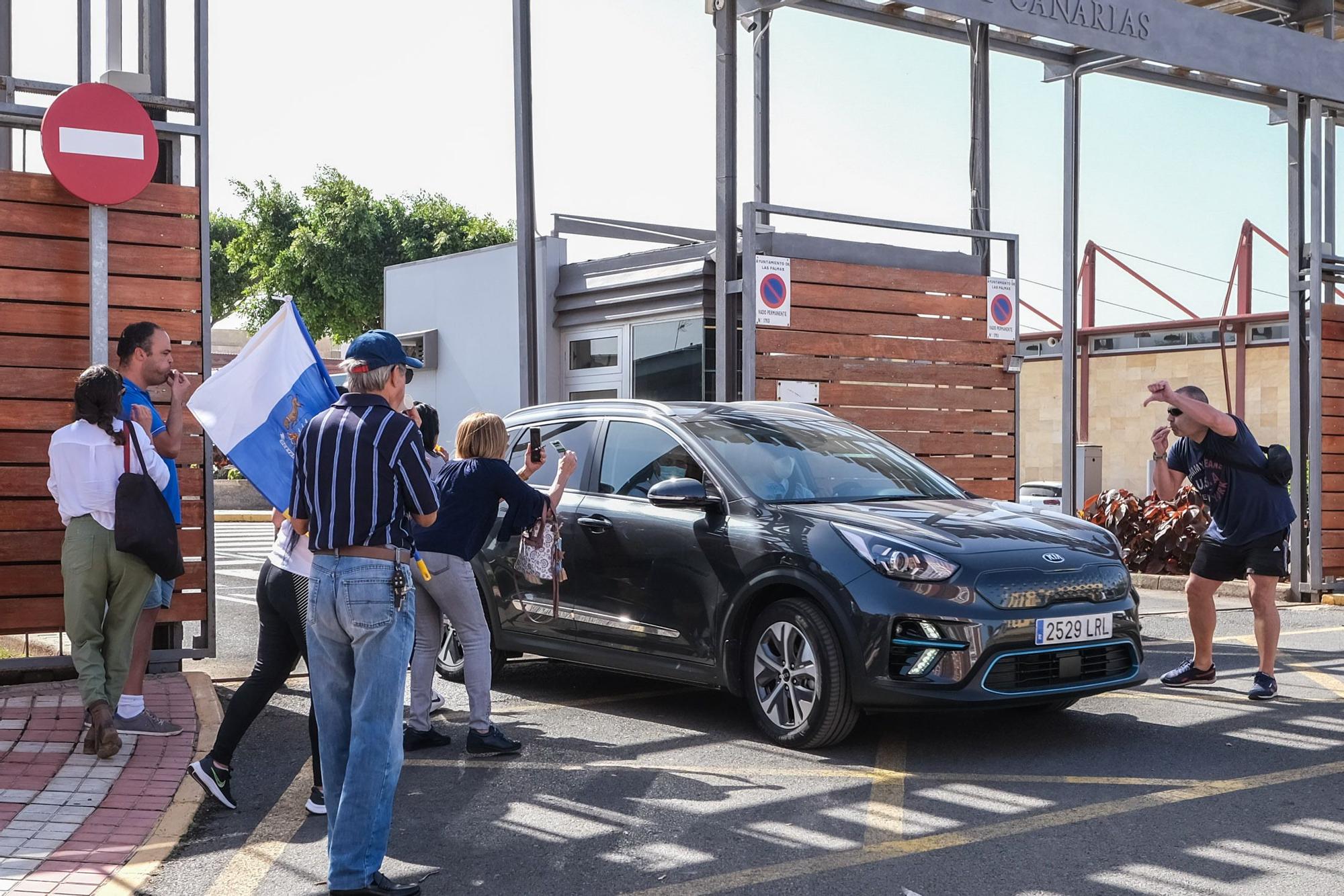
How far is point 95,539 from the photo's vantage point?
639cm

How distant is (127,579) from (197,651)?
2.06 m

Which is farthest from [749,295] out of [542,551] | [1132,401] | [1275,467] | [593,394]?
[1132,401]

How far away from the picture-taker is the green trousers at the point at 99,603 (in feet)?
20.9

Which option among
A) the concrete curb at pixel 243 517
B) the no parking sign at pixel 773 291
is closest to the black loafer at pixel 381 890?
the no parking sign at pixel 773 291

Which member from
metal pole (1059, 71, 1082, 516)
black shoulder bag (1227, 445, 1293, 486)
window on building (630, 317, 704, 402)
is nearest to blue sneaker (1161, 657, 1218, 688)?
black shoulder bag (1227, 445, 1293, 486)

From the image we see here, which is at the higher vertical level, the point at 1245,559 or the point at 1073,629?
the point at 1245,559

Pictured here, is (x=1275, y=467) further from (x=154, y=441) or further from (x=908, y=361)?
(x=154, y=441)

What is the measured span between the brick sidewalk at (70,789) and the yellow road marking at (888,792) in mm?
2683

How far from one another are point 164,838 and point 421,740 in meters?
1.75

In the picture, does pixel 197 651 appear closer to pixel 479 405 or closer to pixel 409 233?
pixel 479 405

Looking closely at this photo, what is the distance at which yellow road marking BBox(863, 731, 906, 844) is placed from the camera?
521 centimetres

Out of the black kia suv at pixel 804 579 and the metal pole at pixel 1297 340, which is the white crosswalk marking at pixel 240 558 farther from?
the metal pole at pixel 1297 340

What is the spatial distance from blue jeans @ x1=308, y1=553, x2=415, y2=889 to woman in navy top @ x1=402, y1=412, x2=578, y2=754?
2.16 meters

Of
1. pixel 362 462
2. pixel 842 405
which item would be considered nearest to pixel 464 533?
pixel 362 462
